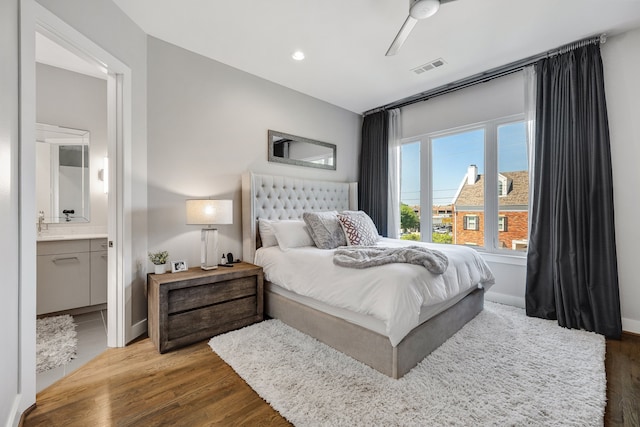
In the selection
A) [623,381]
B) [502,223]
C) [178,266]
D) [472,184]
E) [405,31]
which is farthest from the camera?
[472,184]

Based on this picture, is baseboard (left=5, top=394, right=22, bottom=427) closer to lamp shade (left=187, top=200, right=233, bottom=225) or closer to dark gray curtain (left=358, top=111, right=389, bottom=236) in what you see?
lamp shade (left=187, top=200, right=233, bottom=225)

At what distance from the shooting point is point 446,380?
1.85 meters

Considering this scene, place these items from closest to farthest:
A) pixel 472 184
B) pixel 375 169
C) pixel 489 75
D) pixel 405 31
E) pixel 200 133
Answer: pixel 405 31 → pixel 200 133 → pixel 489 75 → pixel 472 184 → pixel 375 169

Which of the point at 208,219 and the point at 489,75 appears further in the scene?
the point at 489,75

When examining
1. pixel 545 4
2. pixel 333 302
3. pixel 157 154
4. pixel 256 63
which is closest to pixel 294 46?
pixel 256 63

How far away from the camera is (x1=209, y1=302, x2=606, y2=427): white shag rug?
5.07ft

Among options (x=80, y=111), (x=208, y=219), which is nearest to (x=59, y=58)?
(x=80, y=111)

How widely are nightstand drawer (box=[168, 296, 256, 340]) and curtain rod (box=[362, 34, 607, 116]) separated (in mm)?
3439

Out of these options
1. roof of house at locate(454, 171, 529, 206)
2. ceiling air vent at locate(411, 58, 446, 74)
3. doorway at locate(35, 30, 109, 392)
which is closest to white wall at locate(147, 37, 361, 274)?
doorway at locate(35, 30, 109, 392)

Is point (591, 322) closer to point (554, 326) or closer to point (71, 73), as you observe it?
point (554, 326)

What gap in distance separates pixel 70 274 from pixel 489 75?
5.19 m

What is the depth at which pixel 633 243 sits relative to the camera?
259 centimetres

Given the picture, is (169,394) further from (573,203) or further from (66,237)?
(573,203)

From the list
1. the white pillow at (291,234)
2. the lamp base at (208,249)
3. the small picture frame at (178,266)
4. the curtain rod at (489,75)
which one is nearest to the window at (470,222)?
the curtain rod at (489,75)
